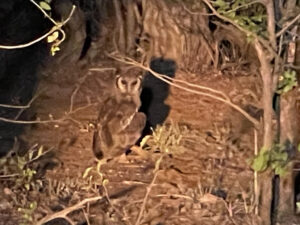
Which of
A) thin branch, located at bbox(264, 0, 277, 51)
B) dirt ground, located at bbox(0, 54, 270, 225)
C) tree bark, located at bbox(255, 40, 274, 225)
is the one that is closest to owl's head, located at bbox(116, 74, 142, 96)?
dirt ground, located at bbox(0, 54, 270, 225)

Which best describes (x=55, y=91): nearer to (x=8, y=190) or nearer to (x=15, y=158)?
(x=15, y=158)

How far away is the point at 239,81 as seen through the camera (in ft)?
31.9

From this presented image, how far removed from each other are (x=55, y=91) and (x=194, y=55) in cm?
214

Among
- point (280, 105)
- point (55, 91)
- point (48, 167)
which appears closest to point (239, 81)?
point (55, 91)

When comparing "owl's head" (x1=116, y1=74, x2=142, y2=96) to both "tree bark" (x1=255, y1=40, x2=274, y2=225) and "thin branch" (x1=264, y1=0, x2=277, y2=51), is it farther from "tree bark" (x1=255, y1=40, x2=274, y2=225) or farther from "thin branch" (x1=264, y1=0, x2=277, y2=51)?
"thin branch" (x1=264, y1=0, x2=277, y2=51)

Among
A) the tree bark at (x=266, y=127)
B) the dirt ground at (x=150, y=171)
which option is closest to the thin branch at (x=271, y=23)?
the tree bark at (x=266, y=127)

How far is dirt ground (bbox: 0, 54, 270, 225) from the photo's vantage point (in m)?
5.66

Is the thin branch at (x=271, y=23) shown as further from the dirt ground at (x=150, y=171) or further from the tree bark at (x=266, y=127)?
the dirt ground at (x=150, y=171)

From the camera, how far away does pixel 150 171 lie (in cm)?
668

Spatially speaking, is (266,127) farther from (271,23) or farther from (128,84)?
(128,84)

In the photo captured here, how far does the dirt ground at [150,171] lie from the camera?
5.66 m

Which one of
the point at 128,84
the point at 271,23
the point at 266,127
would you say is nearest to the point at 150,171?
the point at 128,84

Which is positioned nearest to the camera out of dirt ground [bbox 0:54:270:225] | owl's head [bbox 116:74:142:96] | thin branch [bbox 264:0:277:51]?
thin branch [bbox 264:0:277:51]

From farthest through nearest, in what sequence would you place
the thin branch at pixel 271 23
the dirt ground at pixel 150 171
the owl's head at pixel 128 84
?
1. the owl's head at pixel 128 84
2. the dirt ground at pixel 150 171
3. the thin branch at pixel 271 23
